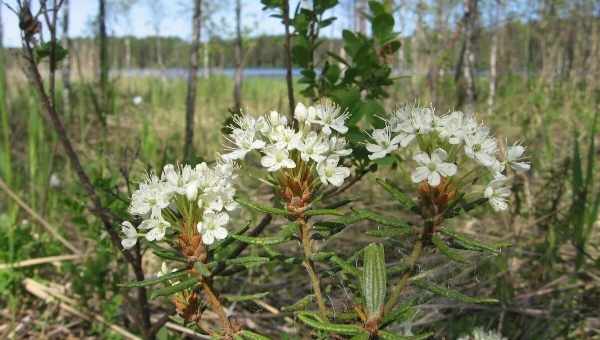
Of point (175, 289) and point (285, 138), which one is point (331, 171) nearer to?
point (285, 138)

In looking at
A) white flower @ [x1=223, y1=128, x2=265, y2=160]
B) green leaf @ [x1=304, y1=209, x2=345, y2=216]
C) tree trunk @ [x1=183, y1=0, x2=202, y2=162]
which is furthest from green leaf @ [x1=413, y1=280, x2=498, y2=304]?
tree trunk @ [x1=183, y1=0, x2=202, y2=162]

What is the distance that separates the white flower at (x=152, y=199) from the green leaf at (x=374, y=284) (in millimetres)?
442

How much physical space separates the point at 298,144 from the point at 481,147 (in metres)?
0.38

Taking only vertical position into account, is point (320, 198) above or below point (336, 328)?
above

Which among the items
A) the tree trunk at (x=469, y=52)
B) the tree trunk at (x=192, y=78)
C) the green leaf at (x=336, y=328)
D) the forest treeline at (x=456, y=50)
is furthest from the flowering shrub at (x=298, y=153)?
the tree trunk at (x=469, y=52)

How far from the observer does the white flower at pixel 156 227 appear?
1153mm

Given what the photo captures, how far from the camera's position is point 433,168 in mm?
1050

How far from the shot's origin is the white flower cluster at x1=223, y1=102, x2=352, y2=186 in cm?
110

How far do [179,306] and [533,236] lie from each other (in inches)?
107

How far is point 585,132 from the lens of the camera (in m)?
5.99

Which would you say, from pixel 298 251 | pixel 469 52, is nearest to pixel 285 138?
pixel 298 251

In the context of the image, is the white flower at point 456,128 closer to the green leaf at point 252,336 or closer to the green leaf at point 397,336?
the green leaf at point 397,336

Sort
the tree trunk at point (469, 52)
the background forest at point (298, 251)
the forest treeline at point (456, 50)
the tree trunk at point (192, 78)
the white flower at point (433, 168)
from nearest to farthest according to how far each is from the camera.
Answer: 1. the white flower at point (433, 168)
2. the background forest at point (298, 251)
3. the tree trunk at point (192, 78)
4. the tree trunk at point (469, 52)
5. the forest treeline at point (456, 50)

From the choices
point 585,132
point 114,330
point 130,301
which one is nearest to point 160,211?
point 130,301
